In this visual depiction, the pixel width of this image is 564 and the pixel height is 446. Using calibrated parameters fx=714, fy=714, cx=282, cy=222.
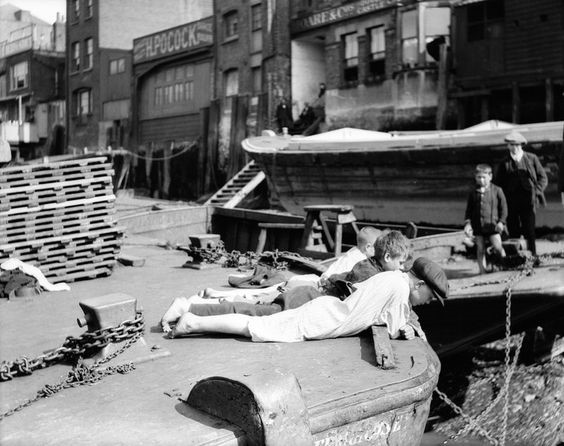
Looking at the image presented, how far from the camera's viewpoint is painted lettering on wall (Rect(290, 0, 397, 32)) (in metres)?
25.6

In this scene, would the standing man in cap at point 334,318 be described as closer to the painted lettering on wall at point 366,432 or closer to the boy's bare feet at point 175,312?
the boy's bare feet at point 175,312

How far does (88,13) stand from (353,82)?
23.3 meters

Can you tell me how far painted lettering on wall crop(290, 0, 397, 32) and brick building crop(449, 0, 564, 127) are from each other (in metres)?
3.40

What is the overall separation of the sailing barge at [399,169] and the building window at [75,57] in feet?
100

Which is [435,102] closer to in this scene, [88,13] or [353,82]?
[353,82]

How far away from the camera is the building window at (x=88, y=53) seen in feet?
142

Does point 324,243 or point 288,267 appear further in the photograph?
point 324,243

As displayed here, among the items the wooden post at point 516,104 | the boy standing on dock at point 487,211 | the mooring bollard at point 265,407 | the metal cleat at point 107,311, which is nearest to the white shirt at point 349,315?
the metal cleat at point 107,311

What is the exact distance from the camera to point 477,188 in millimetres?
8633

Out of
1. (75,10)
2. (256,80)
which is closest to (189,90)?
(256,80)

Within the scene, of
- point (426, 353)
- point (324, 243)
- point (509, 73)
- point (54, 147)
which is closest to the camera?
point (426, 353)

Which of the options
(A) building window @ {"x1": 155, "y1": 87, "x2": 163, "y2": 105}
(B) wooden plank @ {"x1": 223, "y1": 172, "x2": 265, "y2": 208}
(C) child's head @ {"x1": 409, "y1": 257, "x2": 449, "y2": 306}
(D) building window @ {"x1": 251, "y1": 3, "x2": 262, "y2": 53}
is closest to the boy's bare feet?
(C) child's head @ {"x1": 409, "y1": 257, "x2": 449, "y2": 306}

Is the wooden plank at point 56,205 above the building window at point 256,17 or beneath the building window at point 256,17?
beneath

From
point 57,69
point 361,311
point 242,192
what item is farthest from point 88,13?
point 361,311
